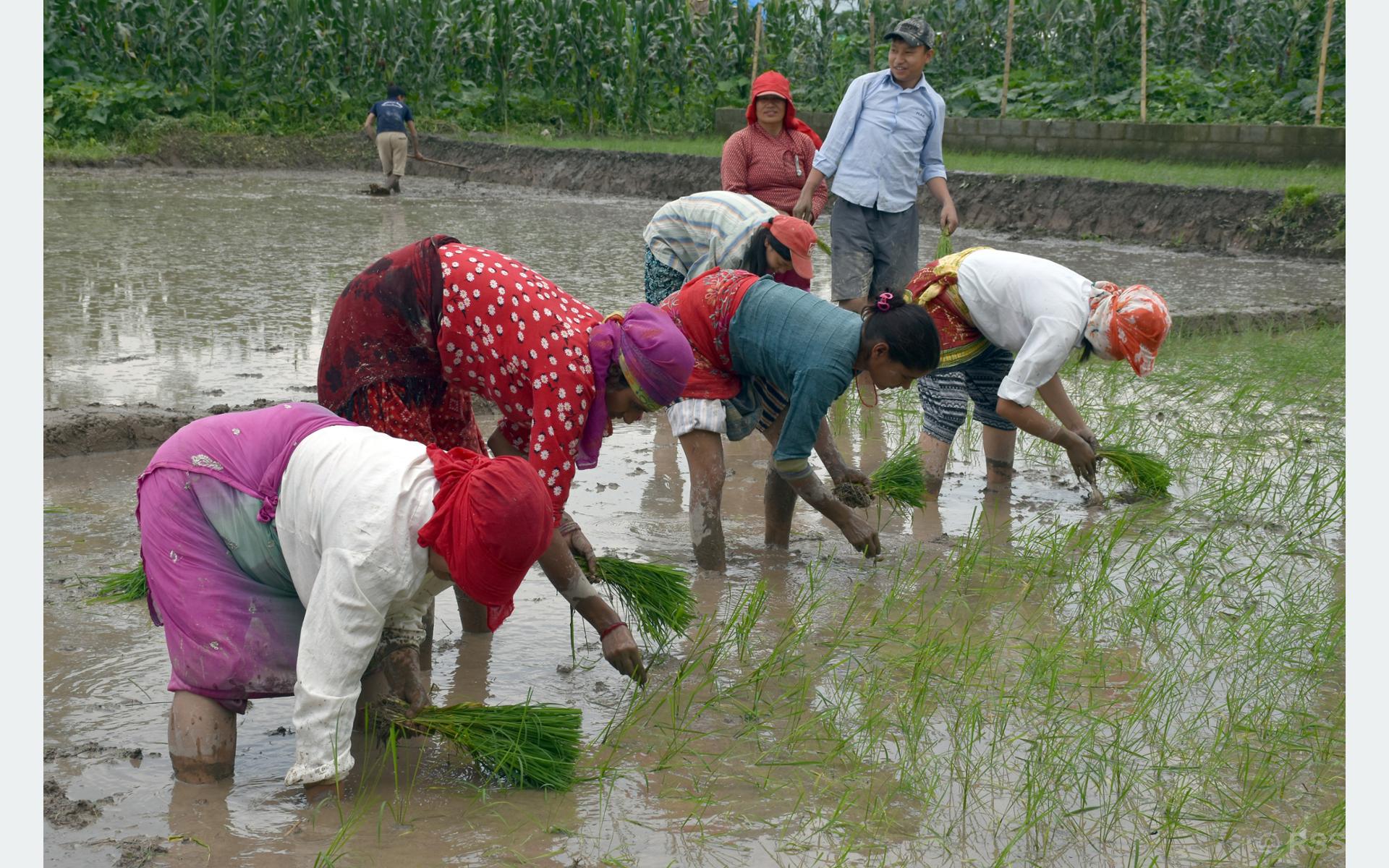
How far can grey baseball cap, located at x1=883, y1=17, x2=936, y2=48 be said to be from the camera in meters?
5.90

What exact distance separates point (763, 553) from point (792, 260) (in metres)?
0.96

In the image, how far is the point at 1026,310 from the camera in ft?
14.9

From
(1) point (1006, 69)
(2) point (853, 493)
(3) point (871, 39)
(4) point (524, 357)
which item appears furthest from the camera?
(3) point (871, 39)

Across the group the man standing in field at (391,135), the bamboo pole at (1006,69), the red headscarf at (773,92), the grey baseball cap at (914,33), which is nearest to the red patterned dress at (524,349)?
the red headscarf at (773,92)

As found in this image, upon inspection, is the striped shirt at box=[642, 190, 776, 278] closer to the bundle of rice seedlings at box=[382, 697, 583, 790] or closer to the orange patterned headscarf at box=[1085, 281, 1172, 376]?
the orange patterned headscarf at box=[1085, 281, 1172, 376]

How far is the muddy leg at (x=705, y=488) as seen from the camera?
4.01 m

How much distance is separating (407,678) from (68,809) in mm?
680

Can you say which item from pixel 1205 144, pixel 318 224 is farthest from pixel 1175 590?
pixel 1205 144

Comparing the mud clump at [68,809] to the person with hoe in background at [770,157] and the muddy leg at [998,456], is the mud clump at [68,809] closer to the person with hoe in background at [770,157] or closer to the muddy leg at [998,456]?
the muddy leg at [998,456]

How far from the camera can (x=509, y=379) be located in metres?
3.20

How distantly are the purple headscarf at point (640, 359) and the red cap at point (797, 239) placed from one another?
1204 mm

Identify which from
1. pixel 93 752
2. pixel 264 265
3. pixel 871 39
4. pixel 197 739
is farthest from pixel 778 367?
pixel 871 39

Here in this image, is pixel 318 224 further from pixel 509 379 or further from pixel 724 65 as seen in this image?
pixel 724 65

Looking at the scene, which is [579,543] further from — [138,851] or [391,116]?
[391,116]
